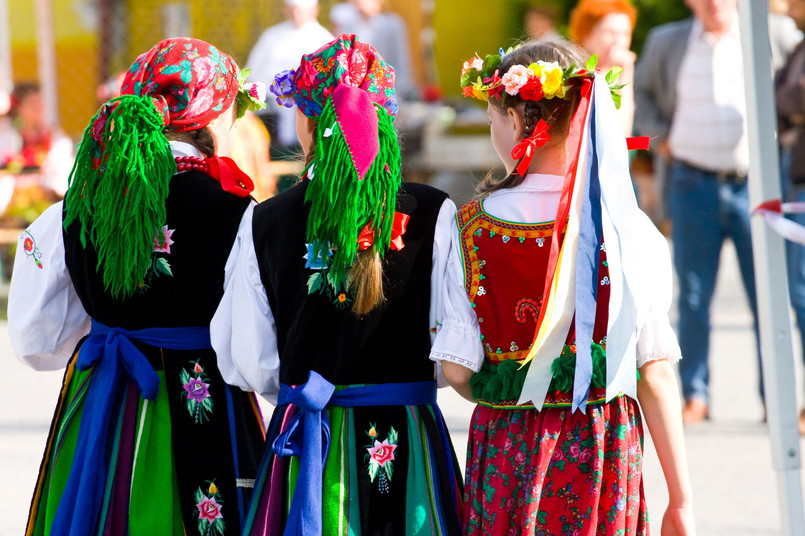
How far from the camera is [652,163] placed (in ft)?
37.5

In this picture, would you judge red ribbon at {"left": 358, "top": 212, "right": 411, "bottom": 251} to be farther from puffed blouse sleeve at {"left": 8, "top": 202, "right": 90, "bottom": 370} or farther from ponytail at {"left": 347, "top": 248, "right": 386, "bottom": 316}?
puffed blouse sleeve at {"left": 8, "top": 202, "right": 90, "bottom": 370}

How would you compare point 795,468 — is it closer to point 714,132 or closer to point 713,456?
point 713,456

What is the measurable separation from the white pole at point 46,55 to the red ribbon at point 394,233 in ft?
32.1

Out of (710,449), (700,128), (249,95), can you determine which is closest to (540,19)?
(700,128)

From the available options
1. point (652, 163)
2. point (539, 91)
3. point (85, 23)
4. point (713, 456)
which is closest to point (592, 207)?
point (539, 91)

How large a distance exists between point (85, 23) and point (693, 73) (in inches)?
337

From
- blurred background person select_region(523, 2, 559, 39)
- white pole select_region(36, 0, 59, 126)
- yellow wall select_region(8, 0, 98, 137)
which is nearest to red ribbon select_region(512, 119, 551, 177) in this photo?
blurred background person select_region(523, 2, 559, 39)

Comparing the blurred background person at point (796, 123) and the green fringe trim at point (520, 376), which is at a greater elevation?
the blurred background person at point (796, 123)

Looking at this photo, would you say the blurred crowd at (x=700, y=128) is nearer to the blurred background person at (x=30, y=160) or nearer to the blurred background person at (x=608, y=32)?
the blurred background person at (x=608, y=32)

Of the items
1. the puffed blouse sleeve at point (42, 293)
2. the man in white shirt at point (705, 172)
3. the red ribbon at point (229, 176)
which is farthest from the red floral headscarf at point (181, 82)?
the man in white shirt at point (705, 172)

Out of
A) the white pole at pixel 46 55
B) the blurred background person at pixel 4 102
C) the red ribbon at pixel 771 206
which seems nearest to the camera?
the red ribbon at pixel 771 206

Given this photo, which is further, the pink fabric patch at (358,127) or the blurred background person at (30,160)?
the blurred background person at (30,160)

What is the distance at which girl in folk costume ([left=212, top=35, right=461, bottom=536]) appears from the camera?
2229mm

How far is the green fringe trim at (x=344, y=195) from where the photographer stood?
2.21 m
